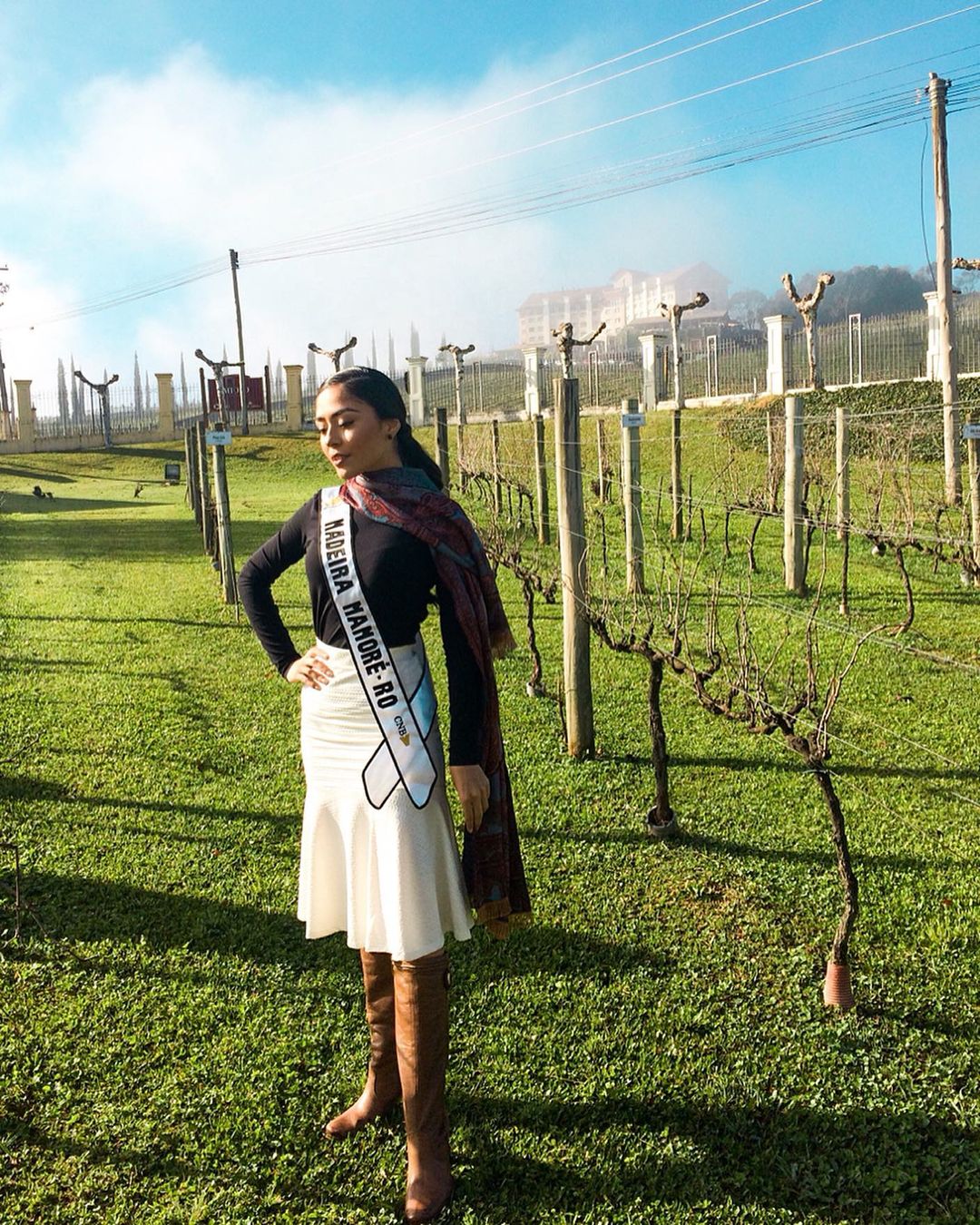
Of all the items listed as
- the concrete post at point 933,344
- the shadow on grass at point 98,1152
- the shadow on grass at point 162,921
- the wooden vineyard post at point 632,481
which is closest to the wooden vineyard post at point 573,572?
the shadow on grass at point 162,921

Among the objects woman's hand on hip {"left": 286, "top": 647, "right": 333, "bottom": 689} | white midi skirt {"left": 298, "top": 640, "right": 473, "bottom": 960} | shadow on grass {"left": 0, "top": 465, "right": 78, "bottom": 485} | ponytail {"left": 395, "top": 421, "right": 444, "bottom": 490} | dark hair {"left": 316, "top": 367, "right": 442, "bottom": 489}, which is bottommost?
white midi skirt {"left": 298, "top": 640, "right": 473, "bottom": 960}

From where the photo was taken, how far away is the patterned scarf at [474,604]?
96.3 inches

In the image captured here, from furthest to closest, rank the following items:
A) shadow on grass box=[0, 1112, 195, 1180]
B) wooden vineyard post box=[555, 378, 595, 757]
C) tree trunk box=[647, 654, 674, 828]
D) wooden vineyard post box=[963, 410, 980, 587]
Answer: wooden vineyard post box=[963, 410, 980, 587]
wooden vineyard post box=[555, 378, 595, 757]
tree trunk box=[647, 654, 674, 828]
shadow on grass box=[0, 1112, 195, 1180]

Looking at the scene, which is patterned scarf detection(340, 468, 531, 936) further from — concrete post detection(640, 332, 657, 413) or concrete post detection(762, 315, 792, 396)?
concrete post detection(640, 332, 657, 413)

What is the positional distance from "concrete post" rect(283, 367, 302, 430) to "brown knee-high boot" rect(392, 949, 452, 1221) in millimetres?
36002

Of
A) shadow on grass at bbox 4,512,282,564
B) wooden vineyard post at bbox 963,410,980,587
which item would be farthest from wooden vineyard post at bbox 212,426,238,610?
wooden vineyard post at bbox 963,410,980,587

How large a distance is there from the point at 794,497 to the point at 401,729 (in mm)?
8293

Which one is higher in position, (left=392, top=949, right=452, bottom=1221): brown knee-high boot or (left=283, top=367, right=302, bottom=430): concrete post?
(left=283, top=367, right=302, bottom=430): concrete post

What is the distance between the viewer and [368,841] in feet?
8.19

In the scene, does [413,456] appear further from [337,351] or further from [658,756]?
[337,351]

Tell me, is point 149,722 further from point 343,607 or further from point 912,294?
point 912,294

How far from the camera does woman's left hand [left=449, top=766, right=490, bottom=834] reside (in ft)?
8.11

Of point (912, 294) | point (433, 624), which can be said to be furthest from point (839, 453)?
point (912, 294)

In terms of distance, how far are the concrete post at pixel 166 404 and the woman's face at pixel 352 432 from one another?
1413 inches
